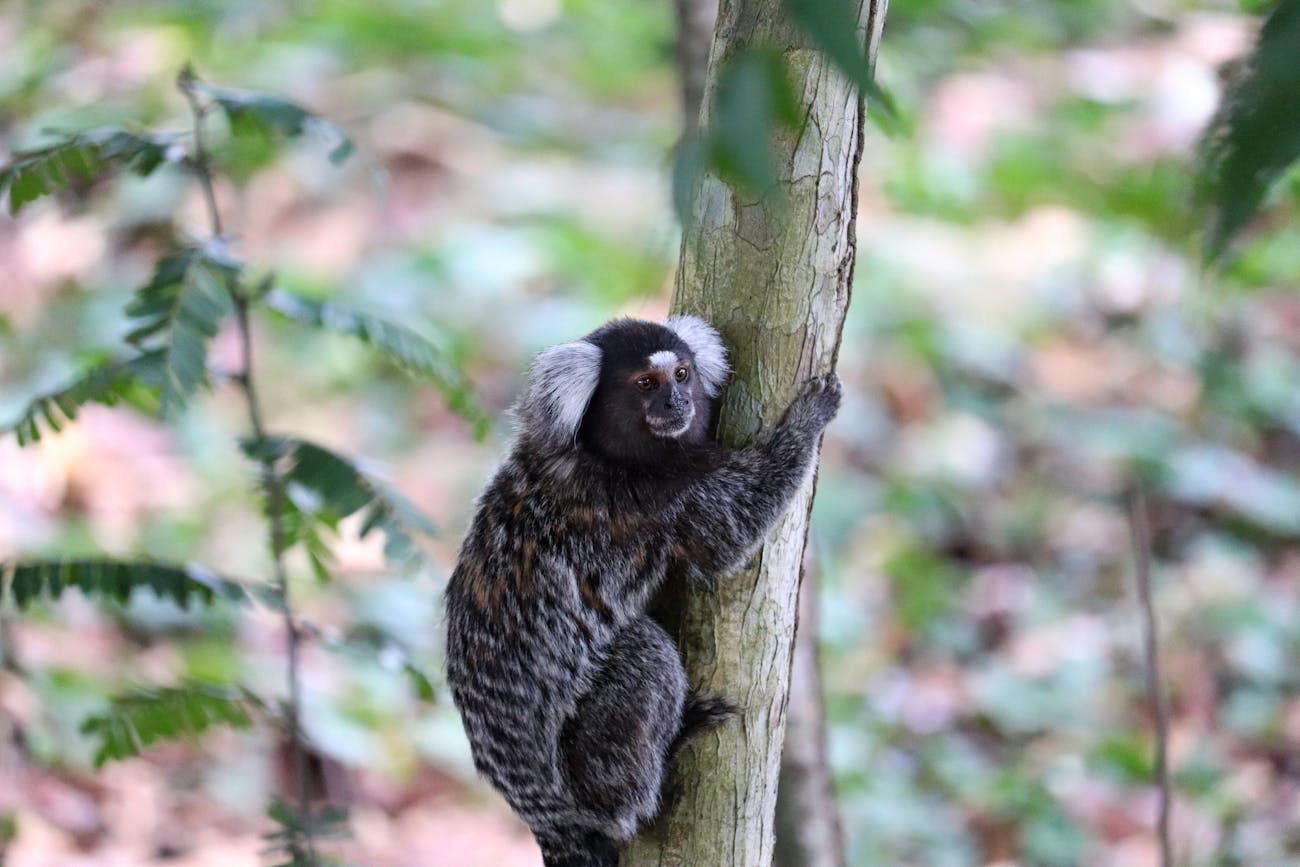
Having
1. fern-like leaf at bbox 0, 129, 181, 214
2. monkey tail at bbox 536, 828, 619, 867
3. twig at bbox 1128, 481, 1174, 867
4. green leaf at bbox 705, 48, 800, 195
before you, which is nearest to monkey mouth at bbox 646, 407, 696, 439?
monkey tail at bbox 536, 828, 619, 867

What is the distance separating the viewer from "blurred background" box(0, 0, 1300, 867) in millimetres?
5742

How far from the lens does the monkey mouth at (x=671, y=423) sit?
2959 mm

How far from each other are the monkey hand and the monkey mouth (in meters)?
0.35

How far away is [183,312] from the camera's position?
9.39 feet

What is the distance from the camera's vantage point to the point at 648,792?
2.65 meters

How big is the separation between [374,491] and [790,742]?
137 centimetres

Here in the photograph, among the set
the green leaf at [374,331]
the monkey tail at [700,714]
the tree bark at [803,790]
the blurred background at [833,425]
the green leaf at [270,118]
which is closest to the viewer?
the monkey tail at [700,714]

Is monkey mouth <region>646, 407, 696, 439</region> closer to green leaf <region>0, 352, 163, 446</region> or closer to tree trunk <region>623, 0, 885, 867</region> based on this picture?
tree trunk <region>623, 0, 885, 867</region>

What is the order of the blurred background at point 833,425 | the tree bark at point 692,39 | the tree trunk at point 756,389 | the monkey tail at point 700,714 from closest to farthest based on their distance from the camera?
the tree trunk at point 756,389
the monkey tail at point 700,714
the tree bark at point 692,39
the blurred background at point 833,425

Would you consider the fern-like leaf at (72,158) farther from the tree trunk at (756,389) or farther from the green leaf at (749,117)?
the green leaf at (749,117)

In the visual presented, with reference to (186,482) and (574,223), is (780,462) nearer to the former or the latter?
(186,482)

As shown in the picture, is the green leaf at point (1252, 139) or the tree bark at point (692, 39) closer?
the green leaf at point (1252, 139)

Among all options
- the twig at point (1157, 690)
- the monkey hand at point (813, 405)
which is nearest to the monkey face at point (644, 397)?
the monkey hand at point (813, 405)

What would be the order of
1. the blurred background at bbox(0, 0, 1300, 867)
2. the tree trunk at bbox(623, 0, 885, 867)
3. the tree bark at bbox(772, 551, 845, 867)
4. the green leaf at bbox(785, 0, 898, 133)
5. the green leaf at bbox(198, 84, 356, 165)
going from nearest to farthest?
1. the green leaf at bbox(785, 0, 898, 133)
2. the tree trunk at bbox(623, 0, 885, 867)
3. the green leaf at bbox(198, 84, 356, 165)
4. the tree bark at bbox(772, 551, 845, 867)
5. the blurred background at bbox(0, 0, 1300, 867)
